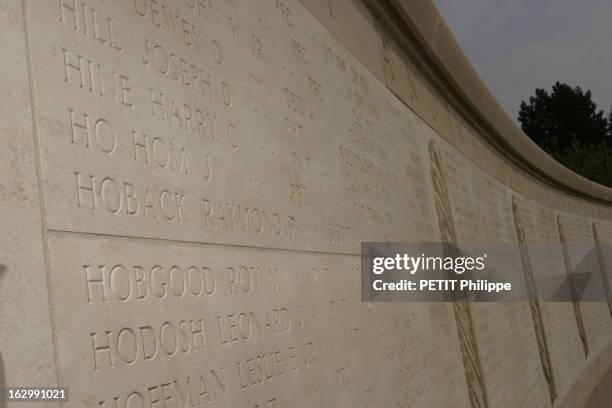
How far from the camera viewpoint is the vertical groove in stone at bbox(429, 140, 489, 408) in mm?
6082

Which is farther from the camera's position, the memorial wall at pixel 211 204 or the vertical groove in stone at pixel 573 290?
the vertical groove in stone at pixel 573 290

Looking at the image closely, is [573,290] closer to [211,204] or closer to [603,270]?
[603,270]

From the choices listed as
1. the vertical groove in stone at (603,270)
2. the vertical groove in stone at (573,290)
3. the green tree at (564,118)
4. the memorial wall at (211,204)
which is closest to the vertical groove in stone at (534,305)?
the vertical groove in stone at (573,290)

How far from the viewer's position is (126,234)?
2.12 metres

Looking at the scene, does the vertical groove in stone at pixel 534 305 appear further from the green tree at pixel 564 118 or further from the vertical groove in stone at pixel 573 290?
the green tree at pixel 564 118

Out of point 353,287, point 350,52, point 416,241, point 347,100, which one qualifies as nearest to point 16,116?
point 353,287

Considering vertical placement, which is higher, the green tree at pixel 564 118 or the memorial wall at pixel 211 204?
the green tree at pixel 564 118

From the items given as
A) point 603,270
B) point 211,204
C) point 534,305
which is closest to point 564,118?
point 603,270

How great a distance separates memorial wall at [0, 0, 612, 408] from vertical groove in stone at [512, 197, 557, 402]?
4072 mm

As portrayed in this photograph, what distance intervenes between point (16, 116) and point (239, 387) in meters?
1.18
